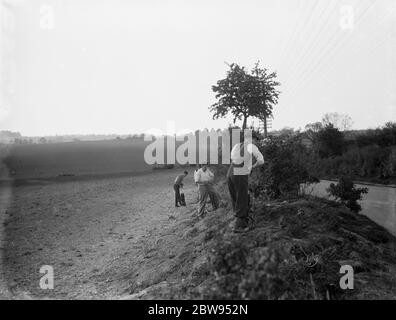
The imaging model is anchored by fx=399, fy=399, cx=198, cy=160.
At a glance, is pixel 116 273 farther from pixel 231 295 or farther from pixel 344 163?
pixel 344 163

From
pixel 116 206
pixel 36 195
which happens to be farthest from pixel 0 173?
pixel 116 206

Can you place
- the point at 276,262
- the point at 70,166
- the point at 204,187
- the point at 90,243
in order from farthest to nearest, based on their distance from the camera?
the point at 70,166
the point at 204,187
the point at 90,243
the point at 276,262

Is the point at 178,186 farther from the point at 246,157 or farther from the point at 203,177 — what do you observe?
the point at 246,157

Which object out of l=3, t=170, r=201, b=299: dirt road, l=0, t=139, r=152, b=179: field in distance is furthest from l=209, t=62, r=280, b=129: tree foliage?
l=0, t=139, r=152, b=179: field in distance

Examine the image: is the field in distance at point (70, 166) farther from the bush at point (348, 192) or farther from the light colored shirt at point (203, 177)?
the bush at point (348, 192)

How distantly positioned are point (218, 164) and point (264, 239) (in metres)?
15.1

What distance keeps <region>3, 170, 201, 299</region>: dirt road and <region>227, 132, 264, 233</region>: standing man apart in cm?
167

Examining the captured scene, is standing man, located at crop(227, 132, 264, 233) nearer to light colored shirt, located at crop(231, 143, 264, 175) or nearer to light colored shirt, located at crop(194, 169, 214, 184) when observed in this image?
light colored shirt, located at crop(231, 143, 264, 175)

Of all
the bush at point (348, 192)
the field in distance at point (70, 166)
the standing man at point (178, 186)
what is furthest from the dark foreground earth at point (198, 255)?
the field in distance at point (70, 166)

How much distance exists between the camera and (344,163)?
Answer: 123 feet

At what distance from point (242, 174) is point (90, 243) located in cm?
661

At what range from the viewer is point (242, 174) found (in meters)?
6.99

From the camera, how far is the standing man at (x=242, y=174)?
698 cm

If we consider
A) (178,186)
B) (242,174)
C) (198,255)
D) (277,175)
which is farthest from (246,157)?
(178,186)
